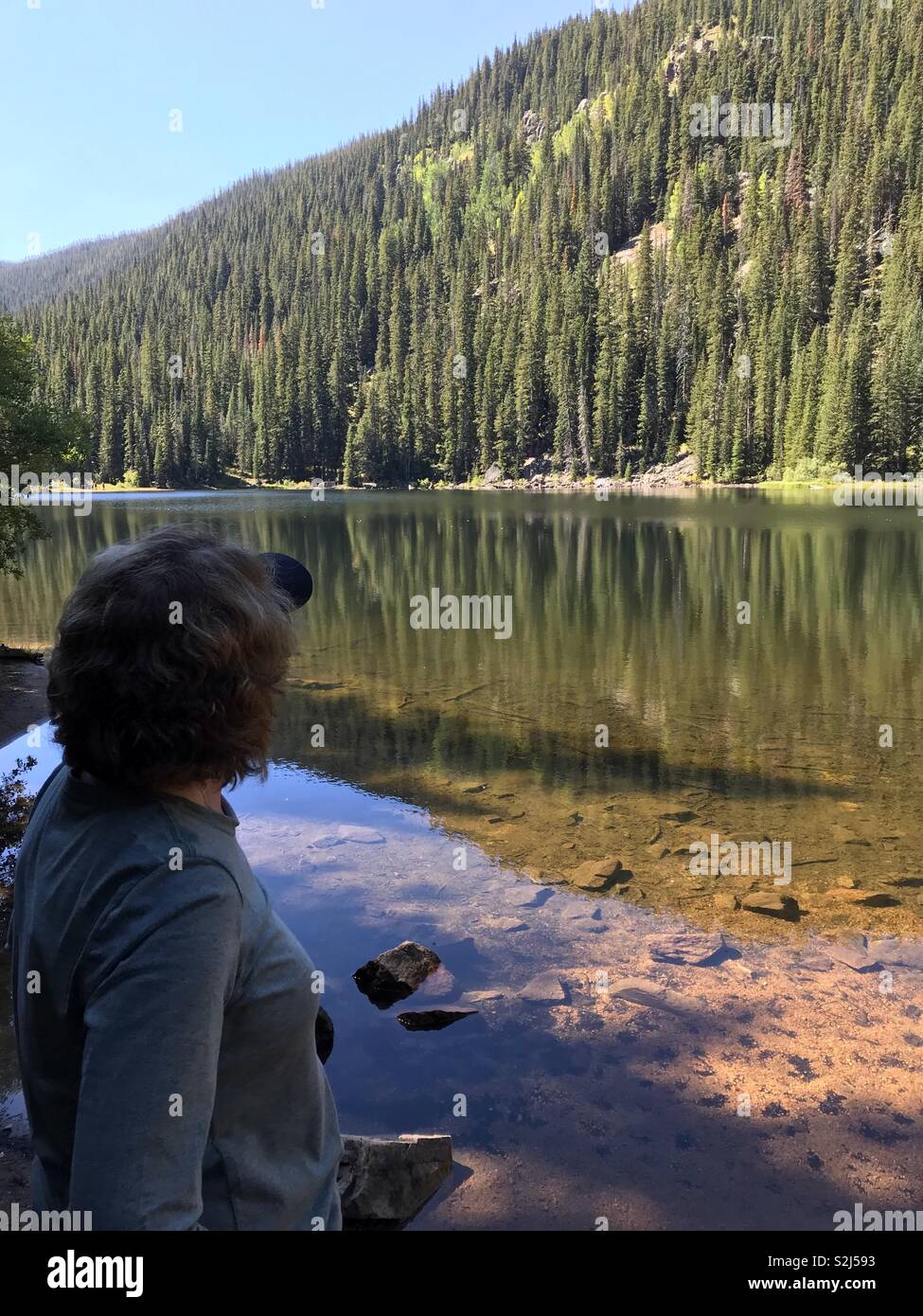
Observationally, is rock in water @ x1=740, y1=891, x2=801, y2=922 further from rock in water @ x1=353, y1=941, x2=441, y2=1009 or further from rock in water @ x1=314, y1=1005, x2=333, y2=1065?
rock in water @ x1=314, y1=1005, x2=333, y2=1065

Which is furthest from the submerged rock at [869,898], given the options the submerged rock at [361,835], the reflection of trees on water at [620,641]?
the submerged rock at [361,835]

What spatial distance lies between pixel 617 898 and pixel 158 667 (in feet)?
24.4

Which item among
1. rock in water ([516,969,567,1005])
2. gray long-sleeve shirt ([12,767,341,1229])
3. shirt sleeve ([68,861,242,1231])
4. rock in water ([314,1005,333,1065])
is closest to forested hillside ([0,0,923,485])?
rock in water ([516,969,567,1005])

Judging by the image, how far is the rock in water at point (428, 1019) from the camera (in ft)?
21.2

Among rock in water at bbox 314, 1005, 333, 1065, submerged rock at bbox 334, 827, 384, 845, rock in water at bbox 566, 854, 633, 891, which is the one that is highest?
rock in water at bbox 314, 1005, 333, 1065

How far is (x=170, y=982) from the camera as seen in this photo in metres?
1.44

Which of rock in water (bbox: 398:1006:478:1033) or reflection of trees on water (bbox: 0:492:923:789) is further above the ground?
reflection of trees on water (bbox: 0:492:923:789)

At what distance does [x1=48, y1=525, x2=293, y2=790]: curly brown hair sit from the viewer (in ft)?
5.28

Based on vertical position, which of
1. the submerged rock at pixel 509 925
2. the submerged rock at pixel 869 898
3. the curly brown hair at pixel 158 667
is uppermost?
the curly brown hair at pixel 158 667

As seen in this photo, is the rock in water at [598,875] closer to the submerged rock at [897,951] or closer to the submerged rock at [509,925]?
the submerged rock at [509,925]

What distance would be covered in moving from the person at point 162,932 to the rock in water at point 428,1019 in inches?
186

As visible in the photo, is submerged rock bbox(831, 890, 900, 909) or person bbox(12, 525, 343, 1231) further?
submerged rock bbox(831, 890, 900, 909)
